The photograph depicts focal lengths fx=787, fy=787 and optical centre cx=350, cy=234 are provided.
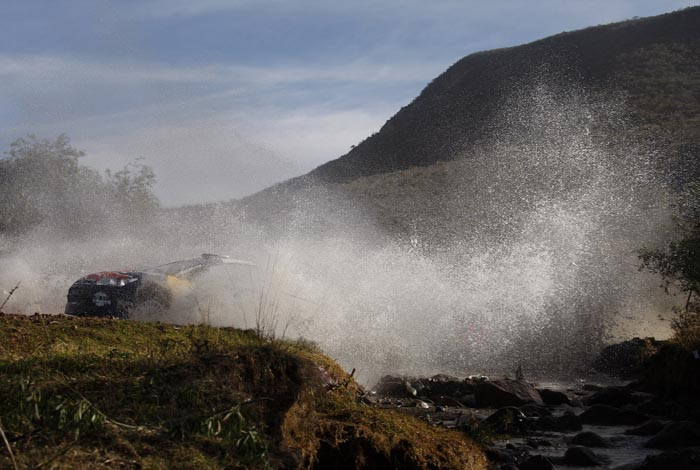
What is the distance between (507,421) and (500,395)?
8.62 feet

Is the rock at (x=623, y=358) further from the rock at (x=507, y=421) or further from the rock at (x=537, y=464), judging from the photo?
the rock at (x=537, y=464)

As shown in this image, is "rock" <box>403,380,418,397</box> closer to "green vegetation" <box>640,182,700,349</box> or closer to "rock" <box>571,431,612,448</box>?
"rock" <box>571,431,612,448</box>

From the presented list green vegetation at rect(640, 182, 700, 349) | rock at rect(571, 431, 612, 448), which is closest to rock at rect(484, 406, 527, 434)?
rock at rect(571, 431, 612, 448)

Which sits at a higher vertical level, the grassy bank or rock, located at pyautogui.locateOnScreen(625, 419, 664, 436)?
the grassy bank

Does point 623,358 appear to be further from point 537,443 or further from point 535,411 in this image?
point 537,443

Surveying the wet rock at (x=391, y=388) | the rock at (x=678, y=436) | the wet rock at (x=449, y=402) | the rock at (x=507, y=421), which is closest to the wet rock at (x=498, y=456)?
the rock at (x=507, y=421)

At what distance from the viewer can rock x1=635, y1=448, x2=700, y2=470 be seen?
29.6 feet

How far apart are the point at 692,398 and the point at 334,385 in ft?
24.2

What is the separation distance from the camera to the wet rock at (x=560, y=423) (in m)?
12.0

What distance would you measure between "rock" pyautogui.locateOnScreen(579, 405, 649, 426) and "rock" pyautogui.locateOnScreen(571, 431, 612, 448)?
1.54 metres

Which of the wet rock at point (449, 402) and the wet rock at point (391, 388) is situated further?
the wet rock at point (391, 388)

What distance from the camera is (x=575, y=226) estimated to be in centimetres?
3941

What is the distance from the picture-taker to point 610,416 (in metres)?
12.8

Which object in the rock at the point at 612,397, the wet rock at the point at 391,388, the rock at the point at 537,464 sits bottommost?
the rock at the point at 612,397
